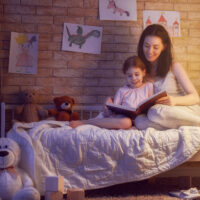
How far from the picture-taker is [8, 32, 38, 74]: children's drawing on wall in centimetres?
246

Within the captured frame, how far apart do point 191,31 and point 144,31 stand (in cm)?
46

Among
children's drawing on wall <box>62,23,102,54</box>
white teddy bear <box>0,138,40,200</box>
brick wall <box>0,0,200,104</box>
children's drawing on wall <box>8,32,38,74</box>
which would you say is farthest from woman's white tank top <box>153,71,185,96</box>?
white teddy bear <box>0,138,40,200</box>

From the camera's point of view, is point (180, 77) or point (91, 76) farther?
point (91, 76)

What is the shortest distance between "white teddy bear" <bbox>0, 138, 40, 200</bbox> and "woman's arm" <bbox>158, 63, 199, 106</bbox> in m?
0.81

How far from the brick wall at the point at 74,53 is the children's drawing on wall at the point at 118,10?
36 millimetres

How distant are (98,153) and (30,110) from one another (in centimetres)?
87

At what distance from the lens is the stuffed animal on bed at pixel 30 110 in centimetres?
234

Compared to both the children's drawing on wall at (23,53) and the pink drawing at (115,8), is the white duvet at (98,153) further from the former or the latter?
the pink drawing at (115,8)

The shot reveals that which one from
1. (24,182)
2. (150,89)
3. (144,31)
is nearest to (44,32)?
(144,31)

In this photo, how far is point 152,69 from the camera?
2365 mm

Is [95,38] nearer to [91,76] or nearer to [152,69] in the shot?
[91,76]

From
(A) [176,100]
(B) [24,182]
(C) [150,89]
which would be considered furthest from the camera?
(C) [150,89]

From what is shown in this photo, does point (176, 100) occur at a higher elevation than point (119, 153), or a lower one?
higher

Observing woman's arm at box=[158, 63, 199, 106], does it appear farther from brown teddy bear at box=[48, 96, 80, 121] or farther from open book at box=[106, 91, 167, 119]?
brown teddy bear at box=[48, 96, 80, 121]
